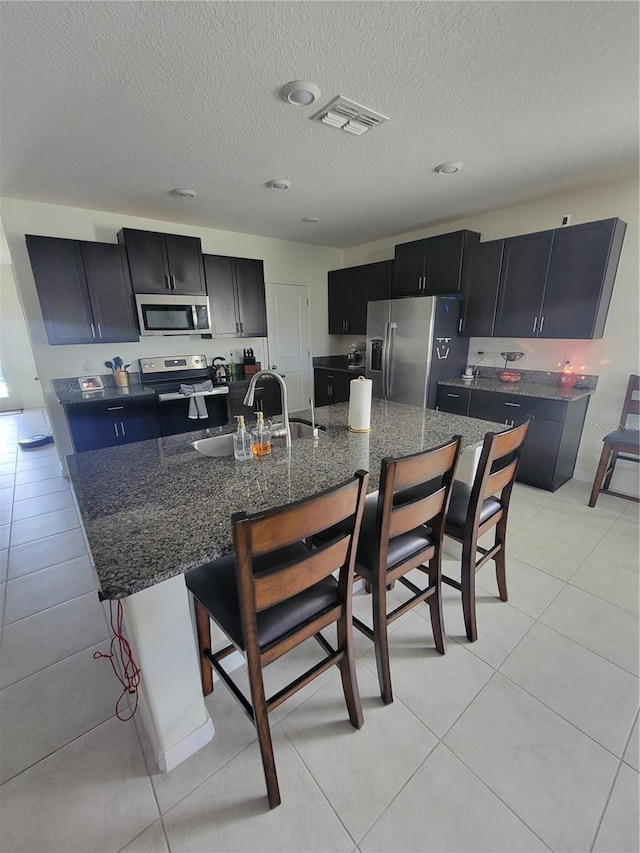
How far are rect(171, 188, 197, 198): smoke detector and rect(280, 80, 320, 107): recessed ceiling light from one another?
→ 150 centimetres

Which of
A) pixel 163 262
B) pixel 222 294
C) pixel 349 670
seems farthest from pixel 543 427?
pixel 163 262

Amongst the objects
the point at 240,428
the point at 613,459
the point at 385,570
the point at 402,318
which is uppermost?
the point at 402,318

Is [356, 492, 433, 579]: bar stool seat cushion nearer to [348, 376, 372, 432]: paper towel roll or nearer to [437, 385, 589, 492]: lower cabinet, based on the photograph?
[348, 376, 372, 432]: paper towel roll

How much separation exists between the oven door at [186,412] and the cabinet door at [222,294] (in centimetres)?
78

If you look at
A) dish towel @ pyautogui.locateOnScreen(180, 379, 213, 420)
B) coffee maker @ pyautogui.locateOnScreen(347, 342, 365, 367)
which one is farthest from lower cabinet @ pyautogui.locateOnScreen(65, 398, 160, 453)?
coffee maker @ pyautogui.locateOnScreen(347, 342, 365, 367)

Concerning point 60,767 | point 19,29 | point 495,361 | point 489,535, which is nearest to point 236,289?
point 19,29

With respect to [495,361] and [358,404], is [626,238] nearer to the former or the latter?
[495,361]

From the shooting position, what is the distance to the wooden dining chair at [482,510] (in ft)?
4.83

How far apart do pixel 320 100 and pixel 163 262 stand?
2372 mm

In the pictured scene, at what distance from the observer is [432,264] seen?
3.80m

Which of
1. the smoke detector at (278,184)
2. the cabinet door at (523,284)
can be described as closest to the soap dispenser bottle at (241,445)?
the smoke detector at (278,184)

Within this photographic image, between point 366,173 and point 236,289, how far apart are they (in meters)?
2.02

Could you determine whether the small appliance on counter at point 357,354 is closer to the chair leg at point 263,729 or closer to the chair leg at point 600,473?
the chair leg at point 600,473

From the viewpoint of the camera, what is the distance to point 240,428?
162 centimetres
